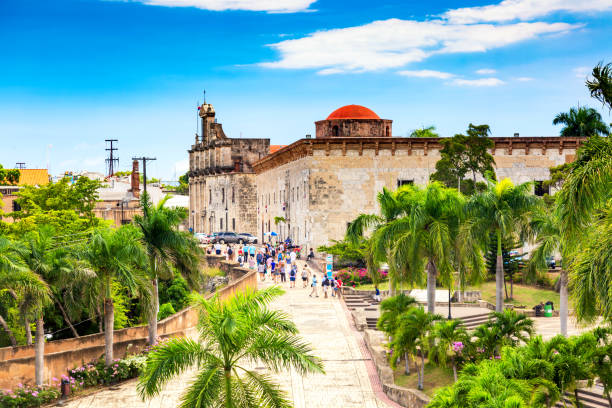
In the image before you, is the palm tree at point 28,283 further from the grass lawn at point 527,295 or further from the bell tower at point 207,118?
the bell tower at point 207,118

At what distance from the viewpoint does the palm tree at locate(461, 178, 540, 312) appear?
2498 centimetres

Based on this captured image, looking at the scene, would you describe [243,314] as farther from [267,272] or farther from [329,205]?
[329,205]

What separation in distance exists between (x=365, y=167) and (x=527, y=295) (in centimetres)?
1950

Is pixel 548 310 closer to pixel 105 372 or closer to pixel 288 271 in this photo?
pixel 105 372

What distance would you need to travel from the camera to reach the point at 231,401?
14.0m

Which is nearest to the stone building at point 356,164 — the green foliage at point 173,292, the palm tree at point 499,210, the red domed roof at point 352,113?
the red domed roof at point 352,113

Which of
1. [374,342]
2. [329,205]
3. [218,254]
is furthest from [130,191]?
Result: [374,342]

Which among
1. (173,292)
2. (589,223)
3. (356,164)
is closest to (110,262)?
(589,223)

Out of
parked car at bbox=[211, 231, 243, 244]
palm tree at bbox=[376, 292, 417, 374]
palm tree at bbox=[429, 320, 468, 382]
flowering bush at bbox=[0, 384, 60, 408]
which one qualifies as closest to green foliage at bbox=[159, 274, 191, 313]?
flowering bush at bbox=[0, 384, 60, 408]

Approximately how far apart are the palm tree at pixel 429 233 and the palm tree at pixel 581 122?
44117 mm

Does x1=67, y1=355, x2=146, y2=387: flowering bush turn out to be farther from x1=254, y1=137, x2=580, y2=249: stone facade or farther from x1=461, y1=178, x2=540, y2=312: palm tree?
x1=254, y1=137, x2=580, y2=249: stone facade

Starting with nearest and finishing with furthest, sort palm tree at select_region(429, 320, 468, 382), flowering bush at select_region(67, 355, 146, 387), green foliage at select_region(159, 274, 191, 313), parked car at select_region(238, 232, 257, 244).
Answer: palm tree at select_region(429, 320, 468, 382), flowering bush at select_region(67, 355, 146, 387), green foliage at select_region(159, 274, 191, 313), parked car at select_region(238, 232, 257, 244)

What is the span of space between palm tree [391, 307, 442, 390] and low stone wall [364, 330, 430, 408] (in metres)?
0.68

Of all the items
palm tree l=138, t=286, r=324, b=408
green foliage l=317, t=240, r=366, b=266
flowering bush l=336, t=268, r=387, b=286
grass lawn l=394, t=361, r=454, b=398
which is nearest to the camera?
palm tree l=138, t=286, r=324, b=408
